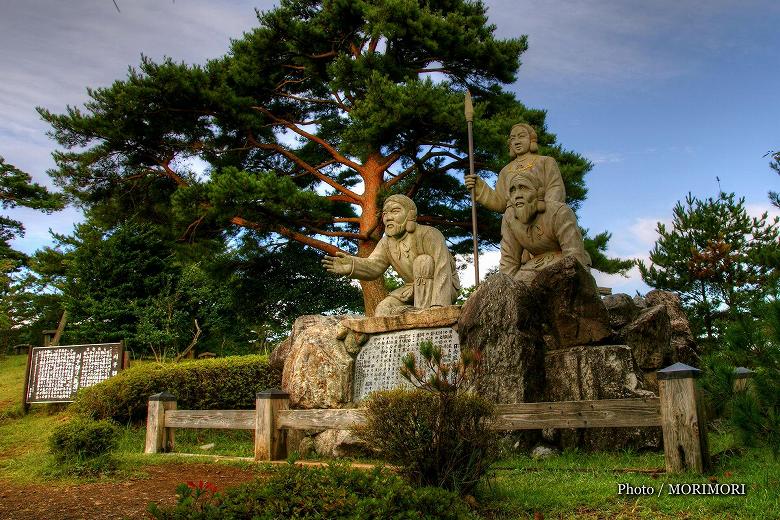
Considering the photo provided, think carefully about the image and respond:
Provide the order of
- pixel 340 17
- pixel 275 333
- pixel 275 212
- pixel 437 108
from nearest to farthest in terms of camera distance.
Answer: pixel 437 108 < pixel 275 212 < pixel 340 17 < pixel 275 333

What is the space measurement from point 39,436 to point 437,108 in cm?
928

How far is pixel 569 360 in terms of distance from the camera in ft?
21.4

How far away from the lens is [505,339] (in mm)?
6445

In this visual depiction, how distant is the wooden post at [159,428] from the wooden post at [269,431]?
195 cm

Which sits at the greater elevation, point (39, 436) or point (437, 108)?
point (437, 108)

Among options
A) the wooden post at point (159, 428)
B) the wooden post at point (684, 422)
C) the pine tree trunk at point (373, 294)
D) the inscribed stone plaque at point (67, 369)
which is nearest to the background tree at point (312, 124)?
the pine tree trunk at point (373, 294)

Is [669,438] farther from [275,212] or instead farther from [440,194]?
[440,194]

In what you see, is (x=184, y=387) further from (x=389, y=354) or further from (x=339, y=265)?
(x=389, y=354)

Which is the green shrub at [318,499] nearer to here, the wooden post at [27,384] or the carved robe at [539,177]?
the carved robe at [539,177]

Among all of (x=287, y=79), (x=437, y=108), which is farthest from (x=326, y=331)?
(x=287, y=79)

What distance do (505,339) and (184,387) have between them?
6.13 metres

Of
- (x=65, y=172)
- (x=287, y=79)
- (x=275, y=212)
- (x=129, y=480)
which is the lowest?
(x=129, y=480)

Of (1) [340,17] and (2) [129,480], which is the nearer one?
(2) [129,480]

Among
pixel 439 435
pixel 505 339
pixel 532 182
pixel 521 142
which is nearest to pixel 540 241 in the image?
pixel 532 182
